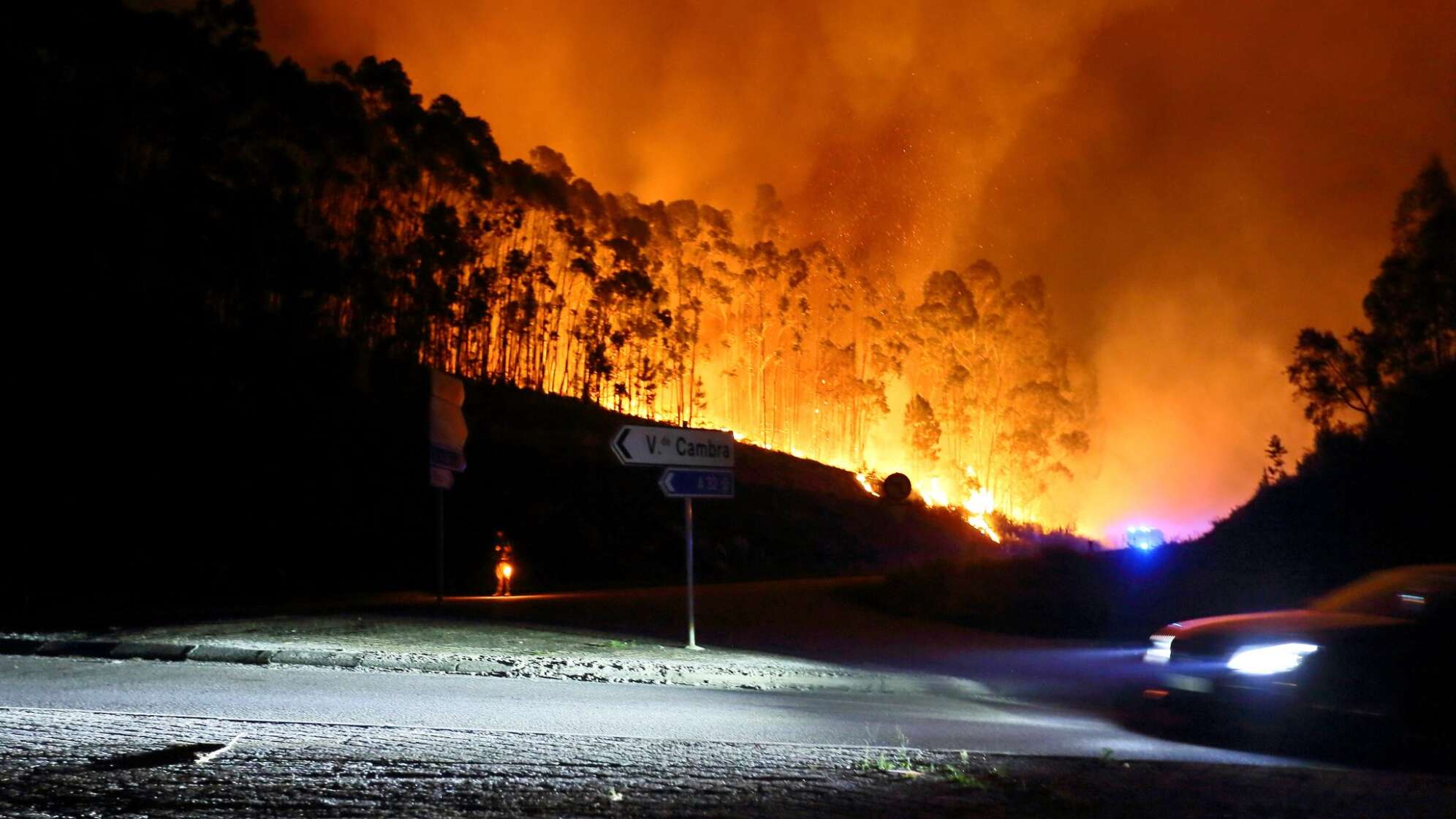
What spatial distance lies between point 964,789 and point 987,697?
6024mm

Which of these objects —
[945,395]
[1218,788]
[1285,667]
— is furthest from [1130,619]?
[945,395]

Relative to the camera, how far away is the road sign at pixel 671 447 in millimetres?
14602

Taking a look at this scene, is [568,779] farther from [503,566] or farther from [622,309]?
[622,309]

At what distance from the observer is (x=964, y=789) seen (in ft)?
21.6

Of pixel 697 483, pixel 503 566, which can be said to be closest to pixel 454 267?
pixel 503 566

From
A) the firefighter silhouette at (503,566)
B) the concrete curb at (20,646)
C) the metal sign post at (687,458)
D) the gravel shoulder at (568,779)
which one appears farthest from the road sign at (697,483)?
the firefighter silhouette at (503,566)

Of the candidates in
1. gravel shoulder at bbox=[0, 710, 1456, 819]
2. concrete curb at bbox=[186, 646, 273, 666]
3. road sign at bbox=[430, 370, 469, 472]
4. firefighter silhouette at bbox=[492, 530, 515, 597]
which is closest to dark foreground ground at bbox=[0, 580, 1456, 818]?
gravel shoulder at bbox=[0, 710, 1456, 819]

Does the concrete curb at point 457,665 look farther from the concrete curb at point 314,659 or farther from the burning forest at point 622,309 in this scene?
the burning forest at point 622,309

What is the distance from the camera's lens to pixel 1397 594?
368 inches

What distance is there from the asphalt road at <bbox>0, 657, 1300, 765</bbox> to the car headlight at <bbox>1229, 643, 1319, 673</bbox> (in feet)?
2.03

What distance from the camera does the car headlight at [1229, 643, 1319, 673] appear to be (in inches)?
341

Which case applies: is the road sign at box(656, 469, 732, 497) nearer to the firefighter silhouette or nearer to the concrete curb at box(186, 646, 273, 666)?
the concrete curb at box(186, 646, 273, 666)

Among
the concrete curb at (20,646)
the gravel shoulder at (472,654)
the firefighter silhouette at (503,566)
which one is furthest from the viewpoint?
the firefighter silhouette at (503,566)

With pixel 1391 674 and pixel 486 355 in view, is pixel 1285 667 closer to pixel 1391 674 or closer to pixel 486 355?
pixel 1391 674
